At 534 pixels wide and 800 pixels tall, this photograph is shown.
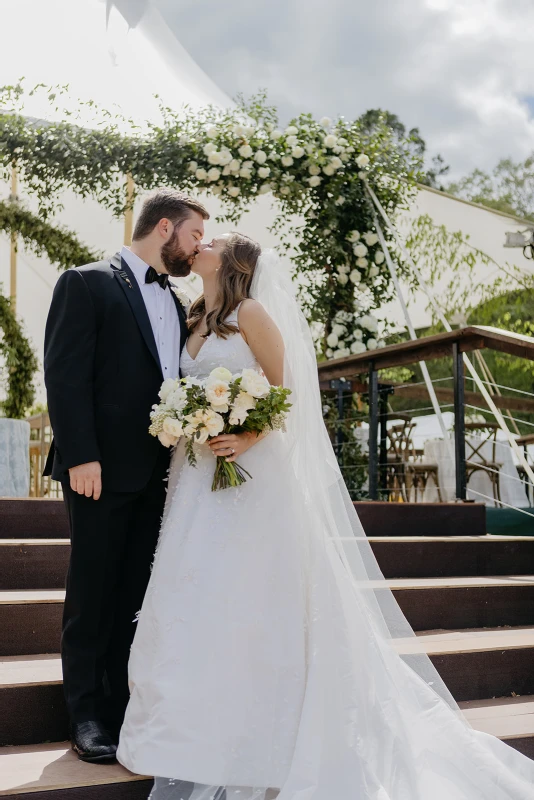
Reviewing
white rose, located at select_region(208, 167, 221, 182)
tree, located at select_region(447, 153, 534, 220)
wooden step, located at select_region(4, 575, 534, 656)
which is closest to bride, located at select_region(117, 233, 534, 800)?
wooden step, located at select_region(4, 575, 534, 656)

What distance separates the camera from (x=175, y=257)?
2.49 m

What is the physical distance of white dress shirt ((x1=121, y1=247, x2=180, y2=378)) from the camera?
8.00 feet

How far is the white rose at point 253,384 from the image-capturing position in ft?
7.12

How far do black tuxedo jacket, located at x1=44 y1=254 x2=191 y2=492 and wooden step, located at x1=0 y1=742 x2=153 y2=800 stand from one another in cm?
71

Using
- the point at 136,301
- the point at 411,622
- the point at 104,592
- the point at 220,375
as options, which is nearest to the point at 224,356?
the point at 220,375

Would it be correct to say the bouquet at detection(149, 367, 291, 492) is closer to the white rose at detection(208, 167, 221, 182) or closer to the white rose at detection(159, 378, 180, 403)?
the white rose at detection(159, 378, 180, 403)

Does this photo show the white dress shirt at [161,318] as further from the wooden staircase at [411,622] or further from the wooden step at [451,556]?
the wooden step at [451,556]

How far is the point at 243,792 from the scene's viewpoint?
1.95 metres

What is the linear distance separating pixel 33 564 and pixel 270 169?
168 inches

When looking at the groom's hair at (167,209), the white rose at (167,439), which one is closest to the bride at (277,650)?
the white rose at (167,439)

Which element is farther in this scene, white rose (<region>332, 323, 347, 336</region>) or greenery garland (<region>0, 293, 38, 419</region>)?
greenery garland (<region>0, 293, 38, 419</region>)

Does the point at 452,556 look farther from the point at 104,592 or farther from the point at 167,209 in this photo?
the point at 167,209

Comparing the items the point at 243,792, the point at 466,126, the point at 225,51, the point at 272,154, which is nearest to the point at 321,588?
the point at 243,792

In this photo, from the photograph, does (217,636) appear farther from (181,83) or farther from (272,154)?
(181,83)
